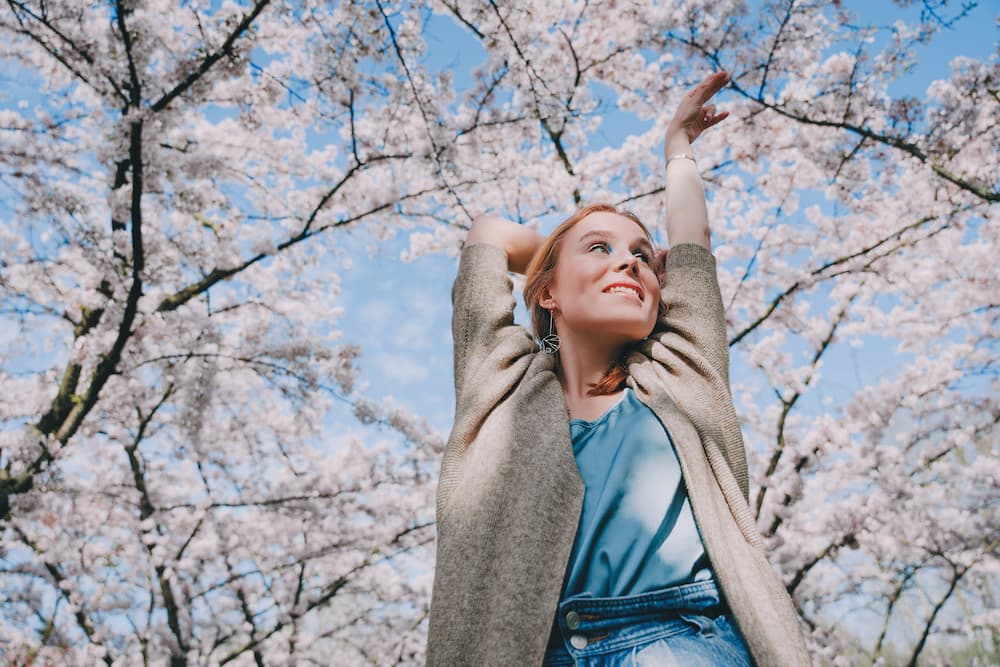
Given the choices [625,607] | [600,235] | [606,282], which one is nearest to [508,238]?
[600,235]

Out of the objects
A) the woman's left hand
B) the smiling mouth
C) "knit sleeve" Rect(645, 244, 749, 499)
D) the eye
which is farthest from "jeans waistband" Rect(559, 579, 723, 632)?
the woman's left hand

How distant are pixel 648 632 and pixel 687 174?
120 cm

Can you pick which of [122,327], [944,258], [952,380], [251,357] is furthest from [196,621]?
[944,258]

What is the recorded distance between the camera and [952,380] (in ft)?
20.5

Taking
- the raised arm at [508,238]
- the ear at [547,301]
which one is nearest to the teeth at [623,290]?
the ear at [547,301]

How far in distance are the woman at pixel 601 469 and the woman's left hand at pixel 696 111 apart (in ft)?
0.65

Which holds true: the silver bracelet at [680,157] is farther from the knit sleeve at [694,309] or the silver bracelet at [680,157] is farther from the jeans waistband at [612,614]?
the jeans waistband at [612,614]

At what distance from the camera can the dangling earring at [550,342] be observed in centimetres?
168

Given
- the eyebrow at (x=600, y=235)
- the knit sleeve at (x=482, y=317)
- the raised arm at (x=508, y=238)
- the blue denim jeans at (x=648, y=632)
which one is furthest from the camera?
the raised arm at (x=508, y=238)

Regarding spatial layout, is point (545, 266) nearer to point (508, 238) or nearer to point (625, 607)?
point (508, 238)

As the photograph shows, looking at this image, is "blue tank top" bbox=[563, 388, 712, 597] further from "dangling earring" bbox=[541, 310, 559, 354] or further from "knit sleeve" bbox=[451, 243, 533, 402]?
"dangling earring" bbox=[541, 310, 559, 354]

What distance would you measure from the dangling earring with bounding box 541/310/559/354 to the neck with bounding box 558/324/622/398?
12 centimetres

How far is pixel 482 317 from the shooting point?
60.1 inches

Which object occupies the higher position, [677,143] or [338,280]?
[338,280]
